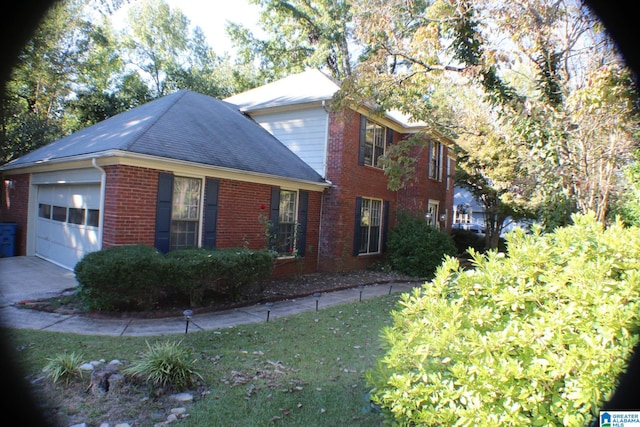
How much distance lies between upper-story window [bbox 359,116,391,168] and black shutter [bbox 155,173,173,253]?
22.9 feet

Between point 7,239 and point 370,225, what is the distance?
12.1 metres

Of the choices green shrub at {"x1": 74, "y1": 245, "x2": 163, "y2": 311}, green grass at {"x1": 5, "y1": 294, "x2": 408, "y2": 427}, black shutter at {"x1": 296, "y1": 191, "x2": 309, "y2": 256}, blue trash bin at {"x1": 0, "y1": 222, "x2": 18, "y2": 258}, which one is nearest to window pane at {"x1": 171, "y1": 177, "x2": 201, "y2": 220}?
green shrub at {"x1": 74, "y1": 245, "x2": 163, "y2": 311}

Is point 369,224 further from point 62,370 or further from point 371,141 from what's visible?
point 62,370

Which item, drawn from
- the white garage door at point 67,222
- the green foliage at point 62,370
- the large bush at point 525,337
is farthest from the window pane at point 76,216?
the large bush at point 525,337

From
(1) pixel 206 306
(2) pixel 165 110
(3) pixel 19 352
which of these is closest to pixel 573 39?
(1) pixel 206 306

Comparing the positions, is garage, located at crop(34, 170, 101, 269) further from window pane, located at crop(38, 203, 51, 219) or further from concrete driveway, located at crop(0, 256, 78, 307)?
concrete driveway, located at crop(0, 256, 78, 307)

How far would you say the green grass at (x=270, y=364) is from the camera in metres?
3.51

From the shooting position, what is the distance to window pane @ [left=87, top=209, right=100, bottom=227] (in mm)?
8351

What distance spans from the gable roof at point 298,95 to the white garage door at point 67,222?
22.4ft

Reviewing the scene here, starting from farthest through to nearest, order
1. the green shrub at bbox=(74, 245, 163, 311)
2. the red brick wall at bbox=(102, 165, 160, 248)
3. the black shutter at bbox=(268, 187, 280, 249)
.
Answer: the black shutter at bbox=(268, 187, 280, 249) < the red brick wall at bbox=(102, 165, 160, 248) < the green shrub at bbox=(74, 245, 163, 311)

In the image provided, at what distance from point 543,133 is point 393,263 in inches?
284

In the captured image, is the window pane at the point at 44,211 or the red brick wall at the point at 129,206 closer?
the red brick wall at the point at 129,206

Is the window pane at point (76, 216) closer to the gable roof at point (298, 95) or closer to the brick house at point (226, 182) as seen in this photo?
the brick house at point (226, 182)

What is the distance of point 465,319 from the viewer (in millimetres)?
2744
